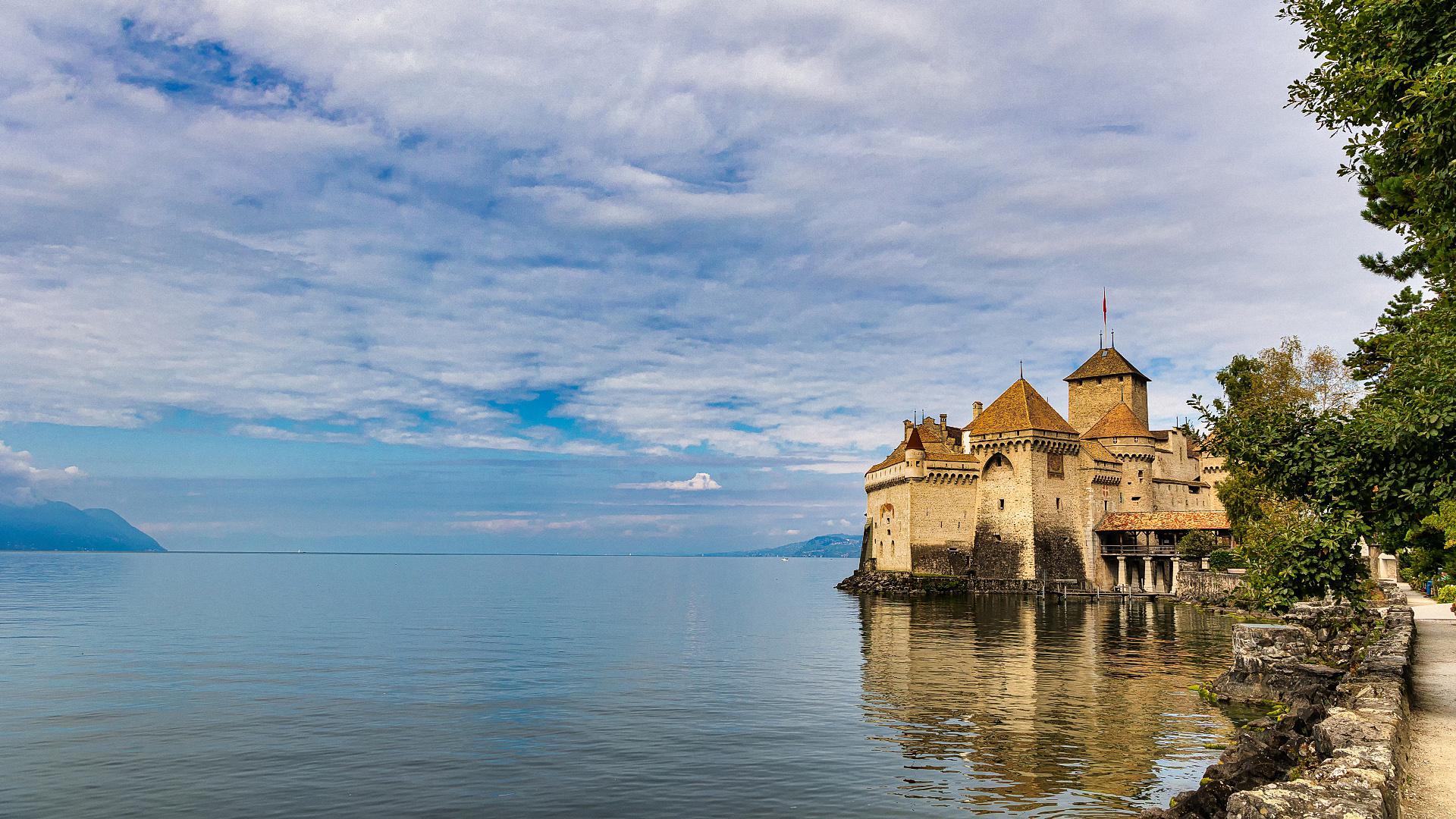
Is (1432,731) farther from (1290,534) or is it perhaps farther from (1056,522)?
(1056,522)

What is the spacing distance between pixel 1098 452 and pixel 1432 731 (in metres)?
61.6

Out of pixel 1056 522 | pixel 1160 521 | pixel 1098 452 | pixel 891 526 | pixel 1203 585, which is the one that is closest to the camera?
pixel 1203 585

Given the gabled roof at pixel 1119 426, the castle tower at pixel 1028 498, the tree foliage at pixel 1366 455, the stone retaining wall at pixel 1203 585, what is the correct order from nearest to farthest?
the tree foliage at pixel 1366 455
the stone retaining wall at pixel 1203 585
the castle tower at pixel 1028 498
the gabled roof at pixel 1119 426

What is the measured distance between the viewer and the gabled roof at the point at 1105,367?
78.2m

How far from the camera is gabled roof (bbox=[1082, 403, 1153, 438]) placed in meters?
73.3

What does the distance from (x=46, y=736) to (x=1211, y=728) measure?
2479cm

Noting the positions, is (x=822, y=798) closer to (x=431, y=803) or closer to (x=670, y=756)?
(x=670, y=756)

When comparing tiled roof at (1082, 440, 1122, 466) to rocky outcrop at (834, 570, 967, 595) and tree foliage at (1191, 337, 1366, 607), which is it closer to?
rocky outcrop at (834, 570, 967, 595)

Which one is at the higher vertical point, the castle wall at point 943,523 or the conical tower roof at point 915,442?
the conical tower roof at point 915,442

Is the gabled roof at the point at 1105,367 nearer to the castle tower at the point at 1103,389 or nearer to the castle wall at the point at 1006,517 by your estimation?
the castle tower at the point at 1103,389

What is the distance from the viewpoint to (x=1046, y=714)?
21.0 metres

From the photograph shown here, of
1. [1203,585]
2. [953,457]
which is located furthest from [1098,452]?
[1203,585]

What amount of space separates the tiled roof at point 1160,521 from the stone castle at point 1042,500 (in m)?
0.09

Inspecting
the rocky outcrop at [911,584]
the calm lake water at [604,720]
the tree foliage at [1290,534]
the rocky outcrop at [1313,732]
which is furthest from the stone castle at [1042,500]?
the tree foliage at [1290,534]
